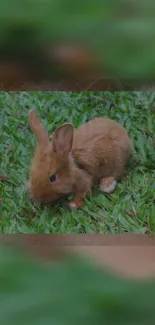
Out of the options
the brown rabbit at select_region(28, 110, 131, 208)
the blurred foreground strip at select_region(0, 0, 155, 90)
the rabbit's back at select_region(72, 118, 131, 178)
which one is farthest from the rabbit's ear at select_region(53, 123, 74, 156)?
the blurred foreground strip at select_region(0, 0, 155, 90)

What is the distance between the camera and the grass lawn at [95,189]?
8.39ft

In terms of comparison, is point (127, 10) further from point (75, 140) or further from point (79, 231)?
point (75, 140)

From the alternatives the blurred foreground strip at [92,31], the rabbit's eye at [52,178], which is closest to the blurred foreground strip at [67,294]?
the blurred foreground strip at [92,31]

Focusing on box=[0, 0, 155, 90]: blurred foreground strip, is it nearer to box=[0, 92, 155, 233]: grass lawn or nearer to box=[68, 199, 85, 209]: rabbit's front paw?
box=[0, 92, 155, 233]: grass lawn

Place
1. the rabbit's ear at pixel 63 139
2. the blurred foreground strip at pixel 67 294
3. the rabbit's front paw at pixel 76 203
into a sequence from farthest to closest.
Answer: the rabbit's front paw at pixel 76 203
the rabbit's ear at pixel 63 139
the blurred foreground strip at pixel 67 294

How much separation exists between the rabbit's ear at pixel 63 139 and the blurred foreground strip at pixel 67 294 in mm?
2265

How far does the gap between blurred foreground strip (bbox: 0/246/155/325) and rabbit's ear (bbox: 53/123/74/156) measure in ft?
7.43

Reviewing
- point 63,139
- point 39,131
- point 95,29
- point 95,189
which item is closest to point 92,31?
point 95,29

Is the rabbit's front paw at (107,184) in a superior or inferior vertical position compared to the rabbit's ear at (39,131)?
inferior

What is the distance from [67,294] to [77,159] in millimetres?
2535

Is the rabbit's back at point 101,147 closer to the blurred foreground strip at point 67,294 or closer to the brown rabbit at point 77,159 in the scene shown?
the brown rabbit at point 77,159

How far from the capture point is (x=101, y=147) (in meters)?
2.77

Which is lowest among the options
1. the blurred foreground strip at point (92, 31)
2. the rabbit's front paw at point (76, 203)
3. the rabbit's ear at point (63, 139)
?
the rabbit's front paw at point (76, 203)

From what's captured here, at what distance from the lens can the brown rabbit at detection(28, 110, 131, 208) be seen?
2.60m
